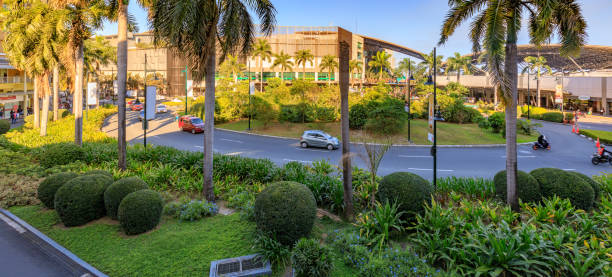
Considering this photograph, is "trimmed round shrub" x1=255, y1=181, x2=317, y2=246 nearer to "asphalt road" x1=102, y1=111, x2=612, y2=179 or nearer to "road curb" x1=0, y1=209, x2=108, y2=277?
"road curb" x1=0, y1=209, x2=108, y2=277

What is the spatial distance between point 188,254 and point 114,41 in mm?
145951

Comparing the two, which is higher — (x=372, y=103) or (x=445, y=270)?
(x=372, y=103)

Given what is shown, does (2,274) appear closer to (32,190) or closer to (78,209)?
(78,209)

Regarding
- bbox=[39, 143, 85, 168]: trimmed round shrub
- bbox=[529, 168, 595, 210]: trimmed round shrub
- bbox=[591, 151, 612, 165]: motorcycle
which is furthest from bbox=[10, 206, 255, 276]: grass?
bbox=[591, 151, 612, 165]: motorcycle

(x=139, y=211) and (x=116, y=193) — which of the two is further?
(x=116, y=193)

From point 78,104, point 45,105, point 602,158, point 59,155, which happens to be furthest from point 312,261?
point 45,105

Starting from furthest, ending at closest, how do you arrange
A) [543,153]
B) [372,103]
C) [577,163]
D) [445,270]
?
1. [372,103]
2. [543,153]
3. [577,163]
4. [445,270]

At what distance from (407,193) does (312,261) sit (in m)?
3.23

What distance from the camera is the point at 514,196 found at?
8.85m

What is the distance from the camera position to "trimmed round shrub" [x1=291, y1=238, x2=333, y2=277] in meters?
5.93

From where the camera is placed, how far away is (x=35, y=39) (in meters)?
22.0

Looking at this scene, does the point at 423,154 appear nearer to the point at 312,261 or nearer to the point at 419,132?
the point at 419,132

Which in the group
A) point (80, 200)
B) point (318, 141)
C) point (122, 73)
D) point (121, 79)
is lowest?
point (80, 200)

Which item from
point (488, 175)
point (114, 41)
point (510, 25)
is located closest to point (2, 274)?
point (510, 25)
